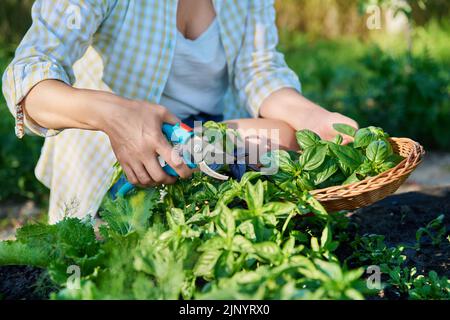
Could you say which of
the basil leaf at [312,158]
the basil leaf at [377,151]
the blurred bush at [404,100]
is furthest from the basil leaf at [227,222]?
the blurred bush at [404,100]

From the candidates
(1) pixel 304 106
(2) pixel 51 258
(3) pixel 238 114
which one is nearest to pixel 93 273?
(2) pixel 51 258

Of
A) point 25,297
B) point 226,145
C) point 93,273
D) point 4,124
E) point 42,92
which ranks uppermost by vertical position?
point 42,92

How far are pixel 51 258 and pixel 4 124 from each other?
2.28m

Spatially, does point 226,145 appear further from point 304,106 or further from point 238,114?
point 238,114

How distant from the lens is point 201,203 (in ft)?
5.07

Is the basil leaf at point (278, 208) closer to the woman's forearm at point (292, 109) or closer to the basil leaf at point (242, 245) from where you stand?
the basil leaf at point (242, 245)

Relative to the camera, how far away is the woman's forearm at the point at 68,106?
1.55 m

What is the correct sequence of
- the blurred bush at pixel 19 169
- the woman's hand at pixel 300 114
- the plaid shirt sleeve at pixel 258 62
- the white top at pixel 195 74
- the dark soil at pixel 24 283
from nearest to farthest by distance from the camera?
the dark soil at pixel 24 283, the woman's hand at pixel 300 114, the white top at pixel 195 74, the plaid shirt sleeve at pixel 258 62, the blurred bush at pixel 19 169

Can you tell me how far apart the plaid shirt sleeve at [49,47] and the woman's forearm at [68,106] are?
0.10 ft

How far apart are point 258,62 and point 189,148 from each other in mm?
934

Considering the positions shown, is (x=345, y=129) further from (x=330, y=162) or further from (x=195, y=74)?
(x=195, y=74)

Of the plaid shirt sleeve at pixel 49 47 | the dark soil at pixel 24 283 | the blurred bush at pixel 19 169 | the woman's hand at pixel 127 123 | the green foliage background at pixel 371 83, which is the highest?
the plaid shirt sleeve at pixel 49 47

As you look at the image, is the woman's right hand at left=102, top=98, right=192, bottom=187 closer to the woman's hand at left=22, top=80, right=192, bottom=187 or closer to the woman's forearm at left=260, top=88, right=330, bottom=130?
the woman's hand at left=22, top=80, right=192, bottom=187

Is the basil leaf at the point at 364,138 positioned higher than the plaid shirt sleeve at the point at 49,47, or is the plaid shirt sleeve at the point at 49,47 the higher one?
the plaid shirt sleeve at the point at 49,47
